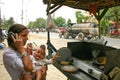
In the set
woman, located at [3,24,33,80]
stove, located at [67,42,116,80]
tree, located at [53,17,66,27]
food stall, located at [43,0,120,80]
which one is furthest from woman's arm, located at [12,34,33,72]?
tree, located at [53,17,66,27]

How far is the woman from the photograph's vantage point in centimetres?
247

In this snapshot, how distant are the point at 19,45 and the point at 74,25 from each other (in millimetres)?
30947

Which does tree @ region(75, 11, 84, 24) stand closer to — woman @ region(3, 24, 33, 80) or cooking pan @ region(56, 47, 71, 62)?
cooking pan @ region(56, 47, 71, 62)

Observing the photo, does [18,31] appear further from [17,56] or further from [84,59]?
[84,59]

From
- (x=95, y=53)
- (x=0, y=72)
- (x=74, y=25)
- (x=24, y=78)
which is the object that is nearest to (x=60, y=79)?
(x=95, y=53)

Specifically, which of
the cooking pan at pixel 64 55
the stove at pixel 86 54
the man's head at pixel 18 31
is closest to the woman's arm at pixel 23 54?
the man's head at pixel 18 31

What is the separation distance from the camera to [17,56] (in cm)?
252

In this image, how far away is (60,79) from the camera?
758 cm

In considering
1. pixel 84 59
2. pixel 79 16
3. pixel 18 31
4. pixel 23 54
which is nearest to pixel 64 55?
pixel 84 59

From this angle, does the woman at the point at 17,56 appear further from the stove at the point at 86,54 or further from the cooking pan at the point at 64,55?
the cooking pan at the point at 64,55

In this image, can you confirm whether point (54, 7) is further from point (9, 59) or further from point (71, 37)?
point (71, 37)

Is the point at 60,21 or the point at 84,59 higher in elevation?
the point at 60,21

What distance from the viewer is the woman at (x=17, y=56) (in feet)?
8.09

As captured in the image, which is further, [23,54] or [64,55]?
[64,55]
